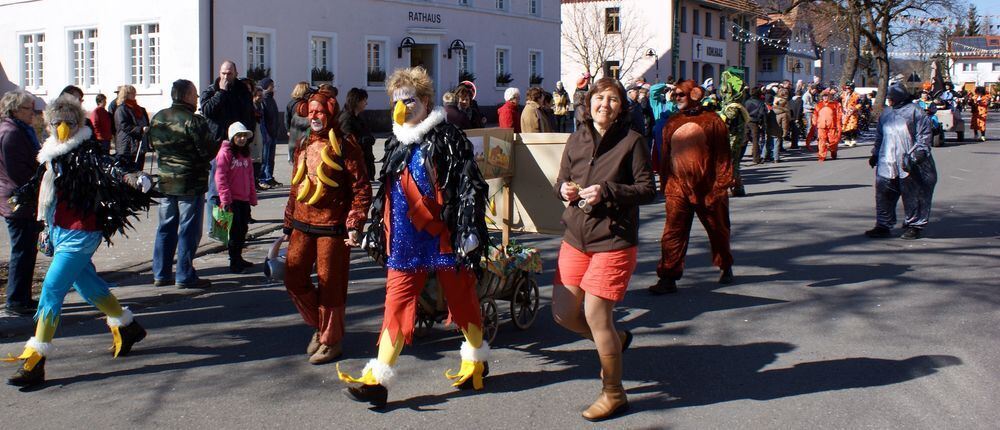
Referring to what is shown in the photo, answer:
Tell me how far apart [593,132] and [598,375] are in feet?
4.86

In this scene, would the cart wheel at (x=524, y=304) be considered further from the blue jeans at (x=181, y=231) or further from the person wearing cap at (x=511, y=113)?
the person wearing cap at (x=511, y=113)

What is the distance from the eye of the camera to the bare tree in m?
52.1

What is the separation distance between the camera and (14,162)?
671 cm

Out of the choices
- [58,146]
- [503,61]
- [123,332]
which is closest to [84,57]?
[503,61]

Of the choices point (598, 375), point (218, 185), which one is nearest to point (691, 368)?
point (598, 375)

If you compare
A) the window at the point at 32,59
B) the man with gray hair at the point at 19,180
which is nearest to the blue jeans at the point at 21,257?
the man with gray hair at the point at 19,180

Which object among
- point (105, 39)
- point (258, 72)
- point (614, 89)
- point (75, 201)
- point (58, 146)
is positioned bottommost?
point (75, 201)

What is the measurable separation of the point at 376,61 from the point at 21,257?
25.6 meters

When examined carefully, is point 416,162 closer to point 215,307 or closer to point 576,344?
point 576,344

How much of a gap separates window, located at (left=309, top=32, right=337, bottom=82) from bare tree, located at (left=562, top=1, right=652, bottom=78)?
23.0 m

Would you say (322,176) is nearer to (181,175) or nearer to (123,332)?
(123,332)

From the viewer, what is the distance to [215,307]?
299 inches

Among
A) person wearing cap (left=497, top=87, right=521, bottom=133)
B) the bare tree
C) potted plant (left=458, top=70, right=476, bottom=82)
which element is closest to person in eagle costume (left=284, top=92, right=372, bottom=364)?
person wearing cap (left=497, top=87, right=521, bottom=133)

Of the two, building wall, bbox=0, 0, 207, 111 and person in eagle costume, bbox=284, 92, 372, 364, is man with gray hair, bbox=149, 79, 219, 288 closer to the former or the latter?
person in eagle costume, bbox=284, 92, 372, 364
